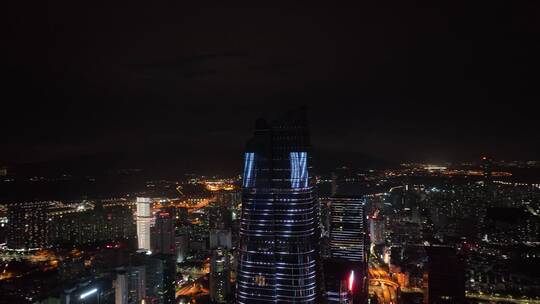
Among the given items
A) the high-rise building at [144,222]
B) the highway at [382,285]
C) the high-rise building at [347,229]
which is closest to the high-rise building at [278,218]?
the highway at [382,285]

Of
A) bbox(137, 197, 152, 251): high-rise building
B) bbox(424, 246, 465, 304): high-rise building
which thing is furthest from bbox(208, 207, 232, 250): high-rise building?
bbox(424, 246, 465, 304): high-rise building

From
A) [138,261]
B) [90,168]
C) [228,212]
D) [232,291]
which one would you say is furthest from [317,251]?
[90,168]

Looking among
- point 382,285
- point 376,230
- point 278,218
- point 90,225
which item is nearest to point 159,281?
point 278,218

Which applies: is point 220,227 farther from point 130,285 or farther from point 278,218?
point 278,218

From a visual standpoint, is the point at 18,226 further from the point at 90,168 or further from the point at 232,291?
the point at 232,291

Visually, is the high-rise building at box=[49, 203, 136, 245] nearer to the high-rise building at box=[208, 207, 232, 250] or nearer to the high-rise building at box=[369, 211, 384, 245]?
the high-rise building at box=[208, 207, 232, 250]

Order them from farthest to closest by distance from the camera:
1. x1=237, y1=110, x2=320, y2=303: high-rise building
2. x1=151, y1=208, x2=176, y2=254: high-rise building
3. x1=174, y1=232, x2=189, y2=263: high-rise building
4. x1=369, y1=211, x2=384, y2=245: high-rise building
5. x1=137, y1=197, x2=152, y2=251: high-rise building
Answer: x1=369, y1=211, x2=384, y2=245: high-rise building
x1=137, y1=197, x2=152, y2=251: high-rise building
x1=174, y1=232, x2=189, y2=263: high-rise building
x1=151, y1=208, x2=176, y2=254: high-rise building
x1=237, y1=110, x2=320, y2=303: high-rise building

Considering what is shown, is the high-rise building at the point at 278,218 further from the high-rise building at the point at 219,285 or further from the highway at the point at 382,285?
the highway at the point at 382,285
